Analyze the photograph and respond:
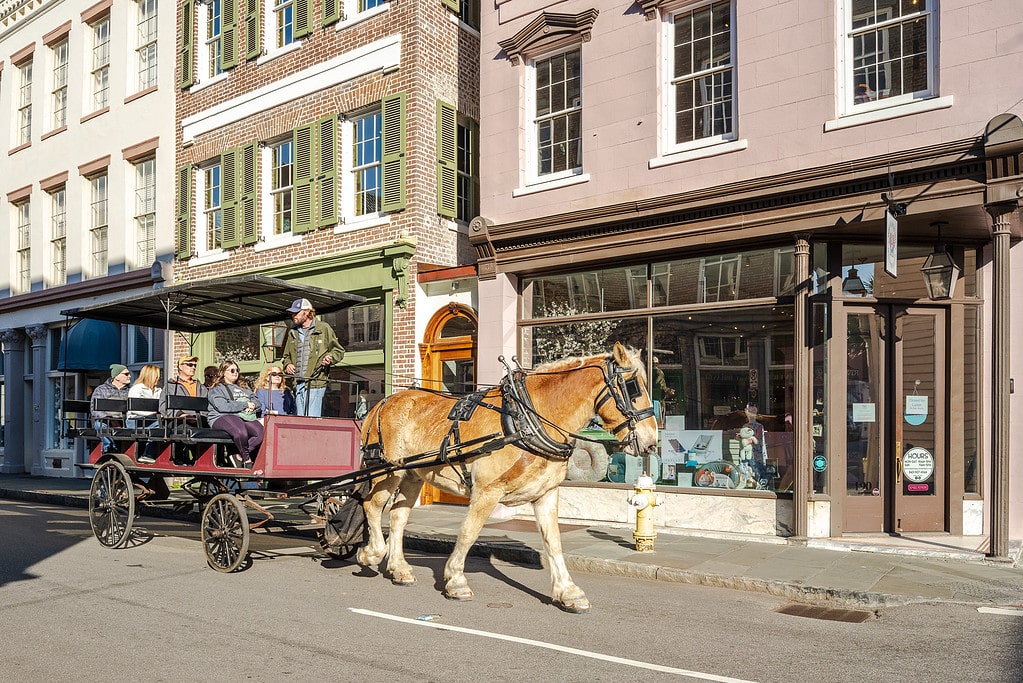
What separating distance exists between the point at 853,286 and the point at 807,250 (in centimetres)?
76

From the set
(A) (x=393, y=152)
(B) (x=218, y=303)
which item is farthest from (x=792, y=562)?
(A) (x=393, y=152)

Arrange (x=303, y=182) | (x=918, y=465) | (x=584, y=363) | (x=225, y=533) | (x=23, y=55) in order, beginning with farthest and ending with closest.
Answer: (x=23, y=55), (x=303, y=182), (x=918, y=465), (x=225, y=533), (x=584, y=363)

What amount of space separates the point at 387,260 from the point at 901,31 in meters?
8.31

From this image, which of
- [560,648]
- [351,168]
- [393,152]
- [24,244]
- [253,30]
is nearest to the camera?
[560,648]

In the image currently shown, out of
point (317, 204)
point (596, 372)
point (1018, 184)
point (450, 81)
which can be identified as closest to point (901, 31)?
point (1018, 184)

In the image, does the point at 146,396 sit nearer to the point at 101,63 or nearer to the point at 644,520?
the point at 644,520

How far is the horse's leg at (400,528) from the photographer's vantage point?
8.39m

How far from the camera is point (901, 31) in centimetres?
1028

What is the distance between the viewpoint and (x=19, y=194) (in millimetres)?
24422

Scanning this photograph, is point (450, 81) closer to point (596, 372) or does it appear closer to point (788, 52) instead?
point (788, 52)

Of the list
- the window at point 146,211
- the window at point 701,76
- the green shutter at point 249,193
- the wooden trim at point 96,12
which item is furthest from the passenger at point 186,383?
the wooden trim at point 96,12

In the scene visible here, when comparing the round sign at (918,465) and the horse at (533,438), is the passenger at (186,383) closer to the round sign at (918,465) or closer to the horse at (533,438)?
the horse at (533,438)

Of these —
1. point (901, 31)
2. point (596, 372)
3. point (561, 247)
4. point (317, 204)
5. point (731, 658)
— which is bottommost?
point (731, 658)

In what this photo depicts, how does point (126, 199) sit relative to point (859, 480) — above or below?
above
